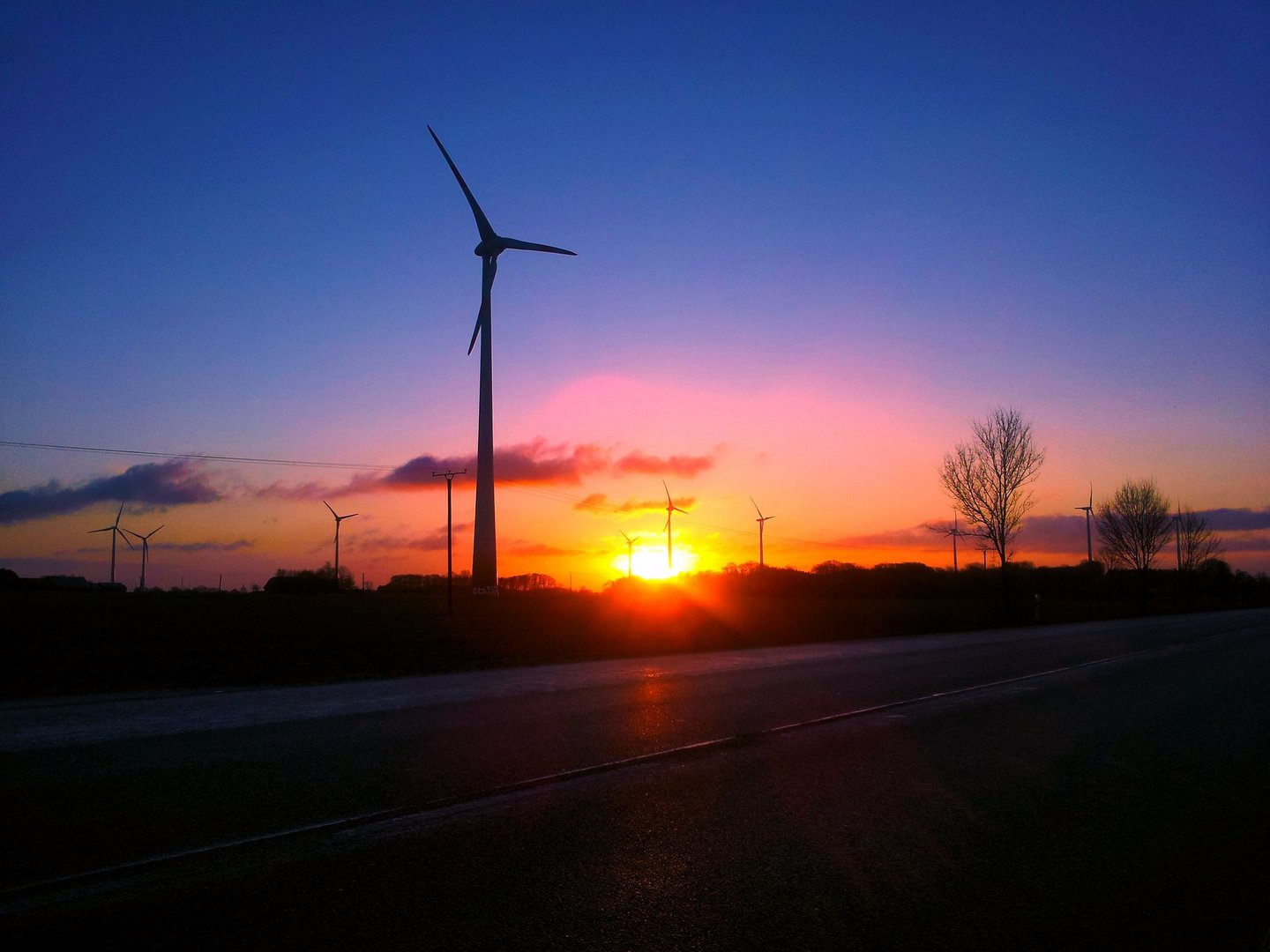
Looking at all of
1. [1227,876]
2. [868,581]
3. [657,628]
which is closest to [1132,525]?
[868,581]

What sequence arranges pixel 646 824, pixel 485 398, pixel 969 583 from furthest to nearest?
pixel 969 583 < pixel 485 398 < pixel 646 824

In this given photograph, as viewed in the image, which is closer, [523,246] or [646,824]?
[646,824]

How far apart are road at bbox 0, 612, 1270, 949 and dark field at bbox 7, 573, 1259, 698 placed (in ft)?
26.3

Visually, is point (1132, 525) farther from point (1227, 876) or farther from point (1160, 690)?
point (1227, 876)

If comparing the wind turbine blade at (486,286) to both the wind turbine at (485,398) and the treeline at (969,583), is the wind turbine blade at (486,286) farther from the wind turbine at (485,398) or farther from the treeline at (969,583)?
the treeline at (969,583)

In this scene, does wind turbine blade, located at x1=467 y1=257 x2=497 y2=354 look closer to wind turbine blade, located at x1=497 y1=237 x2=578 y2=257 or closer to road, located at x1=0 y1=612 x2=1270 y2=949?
wind turbine blade, located at x1=497 y1=237 x2=578 y2=257

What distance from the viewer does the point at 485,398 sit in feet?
190

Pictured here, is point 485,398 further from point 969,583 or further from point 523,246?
point 969,583

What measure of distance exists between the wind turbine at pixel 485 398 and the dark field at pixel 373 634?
12.0 feet

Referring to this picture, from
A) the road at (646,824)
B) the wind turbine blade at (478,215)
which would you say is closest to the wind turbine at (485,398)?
the wind turbine blade at (478,215)

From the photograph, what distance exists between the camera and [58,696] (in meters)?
16.2

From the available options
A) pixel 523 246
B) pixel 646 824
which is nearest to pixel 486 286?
pixel 523 246

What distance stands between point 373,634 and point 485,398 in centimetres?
2649

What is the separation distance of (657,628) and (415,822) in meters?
29.5
